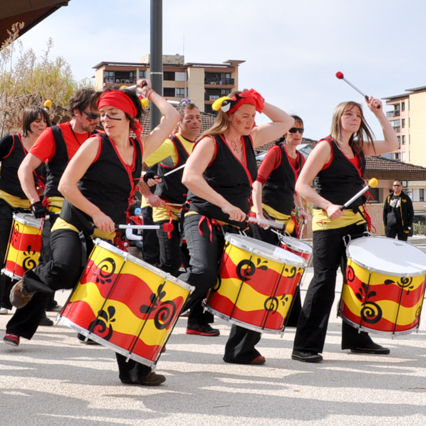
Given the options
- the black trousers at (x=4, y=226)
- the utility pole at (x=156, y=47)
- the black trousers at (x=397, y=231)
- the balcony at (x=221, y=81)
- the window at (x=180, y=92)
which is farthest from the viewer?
the balcony at (x=221, y=81)

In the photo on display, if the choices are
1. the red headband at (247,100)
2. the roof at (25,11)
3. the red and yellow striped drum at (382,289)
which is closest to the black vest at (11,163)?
the red headband at (247,100)

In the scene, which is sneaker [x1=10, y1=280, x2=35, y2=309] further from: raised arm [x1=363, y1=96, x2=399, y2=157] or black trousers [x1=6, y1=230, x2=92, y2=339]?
raised arm [x1=363, y1=96, x2=399, y2=157]

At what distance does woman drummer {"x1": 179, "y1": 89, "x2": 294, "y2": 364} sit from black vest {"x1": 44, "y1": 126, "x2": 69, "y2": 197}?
1140 millimetres

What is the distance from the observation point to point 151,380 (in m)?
4.38

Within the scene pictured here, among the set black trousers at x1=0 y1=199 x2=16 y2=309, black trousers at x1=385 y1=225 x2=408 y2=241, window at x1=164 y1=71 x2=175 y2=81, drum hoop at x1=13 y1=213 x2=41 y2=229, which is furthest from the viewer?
window at x1=164 y1=71 x2=175 y2=81

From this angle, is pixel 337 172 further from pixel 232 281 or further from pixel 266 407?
pixel 266 407

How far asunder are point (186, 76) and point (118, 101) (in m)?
101

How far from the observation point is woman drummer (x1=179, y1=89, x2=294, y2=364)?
4.77 meters

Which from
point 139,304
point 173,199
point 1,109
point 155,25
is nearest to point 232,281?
point 139,304

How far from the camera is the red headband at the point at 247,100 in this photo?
504 centimetres

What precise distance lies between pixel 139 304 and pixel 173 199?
3.07 m

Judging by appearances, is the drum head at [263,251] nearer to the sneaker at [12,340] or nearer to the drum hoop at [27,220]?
the sneaker at [12,340]

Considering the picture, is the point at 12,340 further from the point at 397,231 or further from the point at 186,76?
the point at 186,76

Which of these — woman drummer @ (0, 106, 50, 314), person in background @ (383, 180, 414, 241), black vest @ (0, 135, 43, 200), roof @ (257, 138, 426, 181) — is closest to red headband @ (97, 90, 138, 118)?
woman drummer @ (0, 106, 50, 314)
